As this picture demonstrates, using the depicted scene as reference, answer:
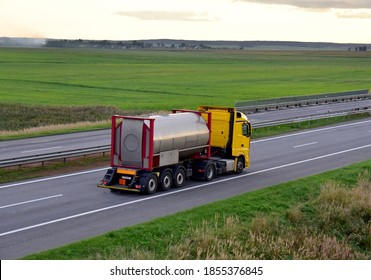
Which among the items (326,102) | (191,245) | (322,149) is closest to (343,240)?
(191,245)

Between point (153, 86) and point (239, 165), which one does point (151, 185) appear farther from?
point (153, 86)

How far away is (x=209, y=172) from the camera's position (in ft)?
97.7

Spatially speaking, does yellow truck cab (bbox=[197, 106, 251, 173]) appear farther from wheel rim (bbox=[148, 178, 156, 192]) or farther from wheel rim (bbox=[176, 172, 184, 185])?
wheel rim (bbox=[148, 178, 156, 192])

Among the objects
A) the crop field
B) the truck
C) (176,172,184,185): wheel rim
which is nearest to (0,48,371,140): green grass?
the crop field

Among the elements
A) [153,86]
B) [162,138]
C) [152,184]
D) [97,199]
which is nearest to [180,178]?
[152,184]

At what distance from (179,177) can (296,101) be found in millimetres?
42814

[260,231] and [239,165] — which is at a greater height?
[239,165]

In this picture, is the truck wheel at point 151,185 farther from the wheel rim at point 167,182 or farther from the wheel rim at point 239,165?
the wheel rim at point 239,165

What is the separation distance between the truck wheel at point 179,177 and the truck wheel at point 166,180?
22 cm

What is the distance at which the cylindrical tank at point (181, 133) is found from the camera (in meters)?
26.8

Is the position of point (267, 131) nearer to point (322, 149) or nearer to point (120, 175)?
point (322, 149)

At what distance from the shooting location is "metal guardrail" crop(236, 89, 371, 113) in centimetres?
6256

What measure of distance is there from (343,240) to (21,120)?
1496 inches
